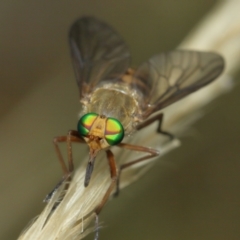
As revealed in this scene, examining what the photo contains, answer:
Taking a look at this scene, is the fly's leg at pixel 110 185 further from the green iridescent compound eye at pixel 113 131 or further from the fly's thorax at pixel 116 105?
the fly's thorax at pixel 116 105

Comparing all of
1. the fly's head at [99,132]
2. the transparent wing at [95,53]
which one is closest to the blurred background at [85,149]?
the transparent wing at [95,53]

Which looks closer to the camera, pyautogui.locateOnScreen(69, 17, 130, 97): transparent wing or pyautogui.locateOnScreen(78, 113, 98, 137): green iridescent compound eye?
pyautogui.locateOnScreen(78, 113, 98, 137): green iridescent compound eye

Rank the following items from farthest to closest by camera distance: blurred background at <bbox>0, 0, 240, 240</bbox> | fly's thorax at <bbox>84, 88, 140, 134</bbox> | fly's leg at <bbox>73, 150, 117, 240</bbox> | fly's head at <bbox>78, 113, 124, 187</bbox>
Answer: blurred background at <bbox>0, 0, 240, 240</bbox>, fly's thorax at <bbox>84, 88, 140, 134</bbox>, fly's head at <bbox>78, 113, 124, 187</bbox>, fly's leg at <bbox>73, 150, 117, 240</bbox>

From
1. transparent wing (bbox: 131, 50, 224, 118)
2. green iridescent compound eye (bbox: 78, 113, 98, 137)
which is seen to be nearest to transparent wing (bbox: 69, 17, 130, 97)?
transparent wing (bbox: 131, 50, 224, 118)

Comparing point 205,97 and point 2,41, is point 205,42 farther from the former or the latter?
point 2,41

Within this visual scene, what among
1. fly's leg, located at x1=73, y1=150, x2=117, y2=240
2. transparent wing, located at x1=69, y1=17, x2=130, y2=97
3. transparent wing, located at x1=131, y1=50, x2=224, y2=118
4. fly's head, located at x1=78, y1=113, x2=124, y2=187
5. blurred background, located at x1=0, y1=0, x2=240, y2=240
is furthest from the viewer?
blurred background, located at x1=0, y1=0, x2=240, y2=240

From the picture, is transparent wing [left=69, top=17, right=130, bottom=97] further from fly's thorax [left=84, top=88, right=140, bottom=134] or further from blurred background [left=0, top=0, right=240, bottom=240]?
blurred background [left=0, top=0, right=240, bottom=240]

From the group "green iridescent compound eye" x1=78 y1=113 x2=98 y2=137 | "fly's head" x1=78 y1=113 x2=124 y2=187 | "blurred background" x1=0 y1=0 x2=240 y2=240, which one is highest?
"green iridescent compound eye" x1=78 y1=113 x2=98 y2=137
